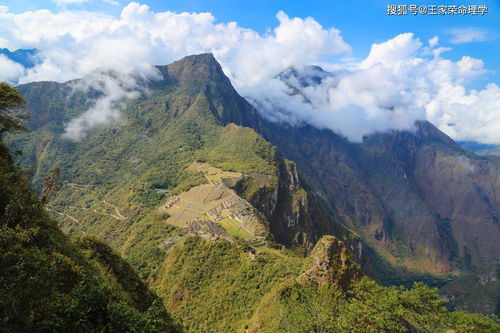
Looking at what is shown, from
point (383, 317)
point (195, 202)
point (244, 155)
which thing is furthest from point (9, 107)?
point (244, 155)

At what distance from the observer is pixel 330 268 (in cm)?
6284

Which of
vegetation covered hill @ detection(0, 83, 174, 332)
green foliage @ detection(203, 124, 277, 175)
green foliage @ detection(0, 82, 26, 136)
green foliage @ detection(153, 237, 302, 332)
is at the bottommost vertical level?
green foliage @ detection(153, 237, 302, 332)

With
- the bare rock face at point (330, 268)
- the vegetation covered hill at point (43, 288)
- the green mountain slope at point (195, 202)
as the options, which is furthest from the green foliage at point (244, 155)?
the vegetation covered hill at point (43, 288)

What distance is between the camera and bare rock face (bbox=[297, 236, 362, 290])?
202 ft

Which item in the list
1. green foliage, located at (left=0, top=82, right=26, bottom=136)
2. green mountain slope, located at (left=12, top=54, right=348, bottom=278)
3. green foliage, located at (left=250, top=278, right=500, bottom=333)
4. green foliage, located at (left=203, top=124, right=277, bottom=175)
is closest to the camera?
green foliage, located at (left=250, top=278, right=500, bottom=333)

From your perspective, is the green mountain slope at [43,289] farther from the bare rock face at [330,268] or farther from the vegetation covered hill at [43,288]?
the bare rock face at [330,268]

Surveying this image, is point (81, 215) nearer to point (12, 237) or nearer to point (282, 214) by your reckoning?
point (282, 214)

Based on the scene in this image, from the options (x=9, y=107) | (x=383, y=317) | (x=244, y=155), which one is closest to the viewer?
(x=383, y=317)

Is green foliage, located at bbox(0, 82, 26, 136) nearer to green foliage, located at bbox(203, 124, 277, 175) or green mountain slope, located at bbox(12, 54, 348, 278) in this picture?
green mountain slope, located at bbox(12, 54, 348, 278)

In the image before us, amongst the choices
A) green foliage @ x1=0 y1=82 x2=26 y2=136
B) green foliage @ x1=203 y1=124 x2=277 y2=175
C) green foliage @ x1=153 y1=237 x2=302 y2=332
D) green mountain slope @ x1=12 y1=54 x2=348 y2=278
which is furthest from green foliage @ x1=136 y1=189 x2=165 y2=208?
green foliage @ x1=0 y1=82 x2=26 y2=136

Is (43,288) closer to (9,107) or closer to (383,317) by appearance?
(9,107)

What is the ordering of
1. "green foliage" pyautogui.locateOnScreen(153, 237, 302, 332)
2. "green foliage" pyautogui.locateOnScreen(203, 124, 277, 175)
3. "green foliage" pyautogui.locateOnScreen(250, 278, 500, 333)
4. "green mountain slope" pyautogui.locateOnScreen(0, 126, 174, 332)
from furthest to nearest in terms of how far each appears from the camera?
"green foliage" pyautogui.locateOnScreen(203, 124, 277, 175) → "green foliage" pyautogui.locateOnScreen(153, 237, 302, 332) → "green foliage" pyautogui.locateOnScreen(250, 278, 500, 333) → "green mountain slope" pyautogui.locateOnScreen(0, 126, 174, 332)

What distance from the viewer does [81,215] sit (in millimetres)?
155750

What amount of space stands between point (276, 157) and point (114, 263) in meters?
134
